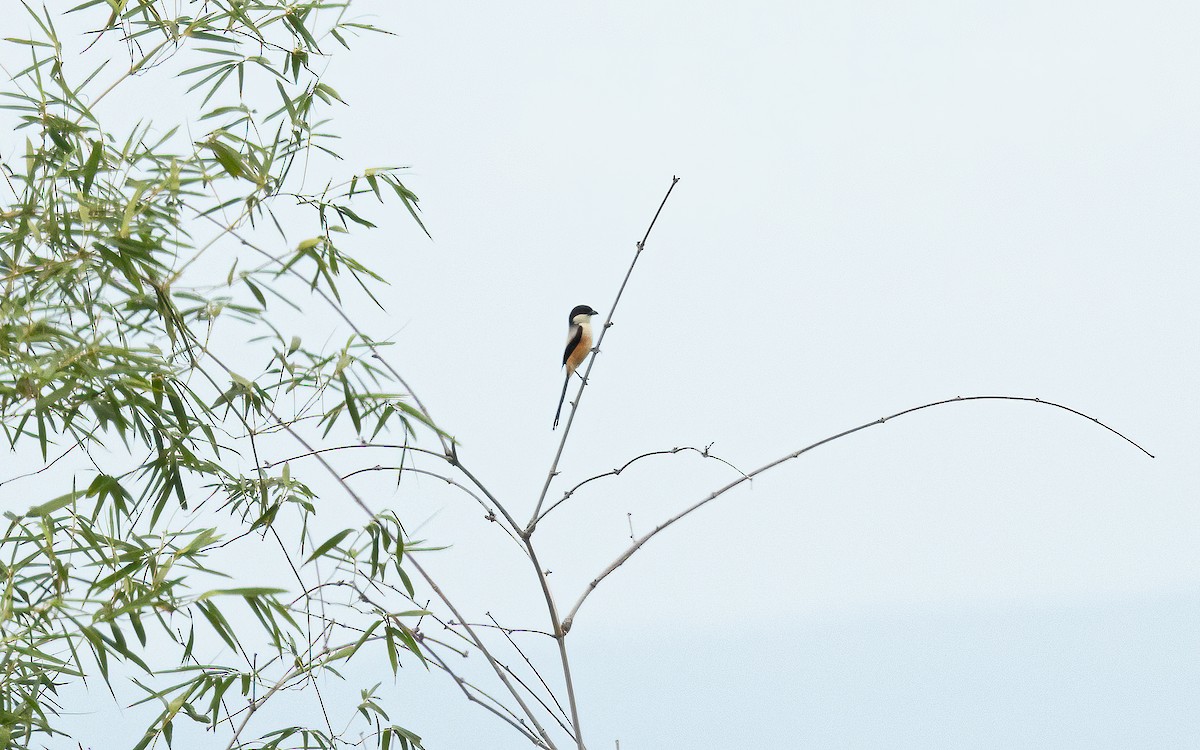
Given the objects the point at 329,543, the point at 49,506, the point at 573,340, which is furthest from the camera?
the point at 573,340

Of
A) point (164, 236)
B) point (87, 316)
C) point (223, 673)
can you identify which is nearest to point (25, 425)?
point (87, 316)

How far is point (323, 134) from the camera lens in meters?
3.14

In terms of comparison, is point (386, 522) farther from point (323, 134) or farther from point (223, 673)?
point (323, 134)

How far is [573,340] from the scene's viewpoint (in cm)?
490

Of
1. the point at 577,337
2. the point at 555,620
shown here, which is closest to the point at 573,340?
the point at 577,337

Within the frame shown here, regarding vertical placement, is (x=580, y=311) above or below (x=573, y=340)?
above

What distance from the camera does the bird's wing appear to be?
491 cm

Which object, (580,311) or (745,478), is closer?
(745,478)

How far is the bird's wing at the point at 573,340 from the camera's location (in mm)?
4906

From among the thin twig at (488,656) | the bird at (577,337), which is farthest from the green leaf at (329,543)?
the bird at (577,337)

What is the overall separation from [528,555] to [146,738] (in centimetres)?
102

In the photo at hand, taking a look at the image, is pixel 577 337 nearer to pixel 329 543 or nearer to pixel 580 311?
pixel 580 311

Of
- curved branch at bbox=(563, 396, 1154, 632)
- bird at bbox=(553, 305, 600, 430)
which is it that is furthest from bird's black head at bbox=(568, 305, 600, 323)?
curved branch at bbox=(563, 396, 1154, 632)

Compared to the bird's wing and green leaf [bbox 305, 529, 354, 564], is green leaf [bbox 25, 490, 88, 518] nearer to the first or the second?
green leaf [bbox 305, 529, 354, 564]
